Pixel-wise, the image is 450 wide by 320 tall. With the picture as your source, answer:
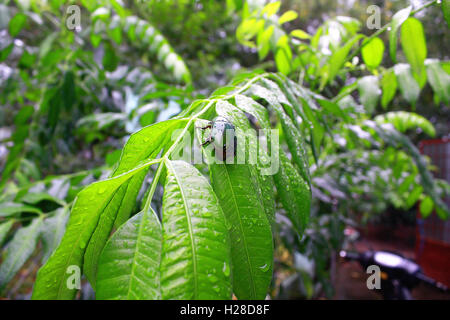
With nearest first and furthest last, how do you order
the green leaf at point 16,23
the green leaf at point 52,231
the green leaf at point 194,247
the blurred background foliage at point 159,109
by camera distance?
the green leaf at point 194,247 → the green leaf at point 52,231 → the blurred background foliage at point 159,109 → the green leaf at point 16,23

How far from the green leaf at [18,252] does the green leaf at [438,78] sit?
0.99 m

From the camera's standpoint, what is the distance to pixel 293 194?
1.01 ft

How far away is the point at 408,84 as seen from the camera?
62cm

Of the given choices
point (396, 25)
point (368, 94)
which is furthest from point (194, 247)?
point (368, 94)

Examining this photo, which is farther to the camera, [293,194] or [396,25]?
[396,25]

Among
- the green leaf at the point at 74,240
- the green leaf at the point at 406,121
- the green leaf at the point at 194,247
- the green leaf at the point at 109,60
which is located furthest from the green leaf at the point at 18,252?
the green leaf at the point at 406,121

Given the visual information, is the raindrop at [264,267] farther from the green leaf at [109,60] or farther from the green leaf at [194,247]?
the green leaf at [109,60]

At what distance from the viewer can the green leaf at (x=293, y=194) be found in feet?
0.97

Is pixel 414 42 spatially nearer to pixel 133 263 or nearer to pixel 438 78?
pixel 438 78

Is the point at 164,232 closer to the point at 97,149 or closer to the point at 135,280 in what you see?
the point at 135,280

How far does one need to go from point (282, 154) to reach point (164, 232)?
18 cm

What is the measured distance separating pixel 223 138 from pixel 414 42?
42 cm

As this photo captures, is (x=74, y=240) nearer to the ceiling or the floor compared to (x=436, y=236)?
nearer to the ceiling
